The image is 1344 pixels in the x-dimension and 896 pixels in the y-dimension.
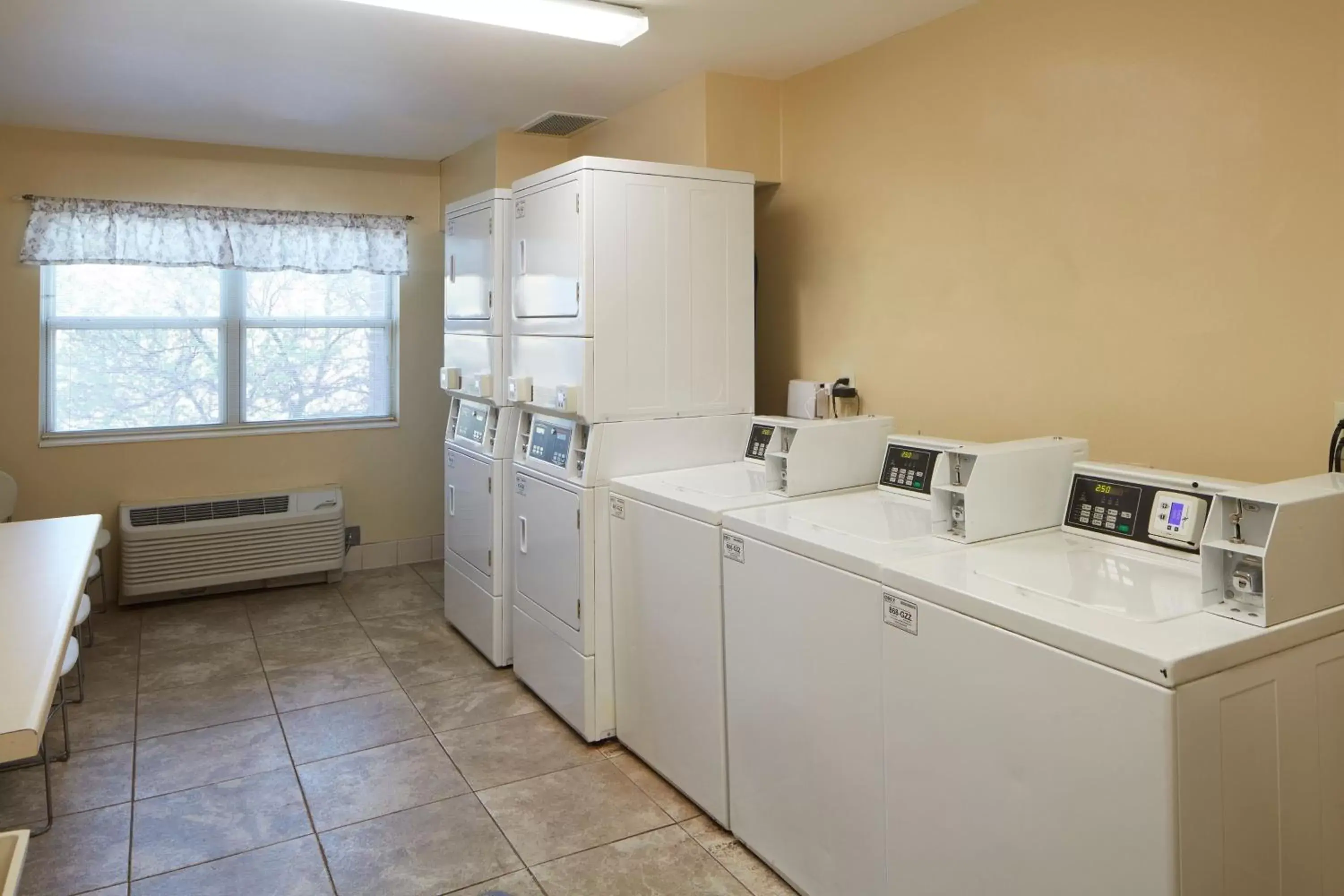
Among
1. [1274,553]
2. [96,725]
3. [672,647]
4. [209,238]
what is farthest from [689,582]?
[209,238]

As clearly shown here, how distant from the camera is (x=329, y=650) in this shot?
427 cm

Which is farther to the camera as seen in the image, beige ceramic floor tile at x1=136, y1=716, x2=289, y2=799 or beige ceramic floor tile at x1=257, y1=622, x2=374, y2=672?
beige ceramic floor tile at x1=257, y1=622, x2=374, y2=672

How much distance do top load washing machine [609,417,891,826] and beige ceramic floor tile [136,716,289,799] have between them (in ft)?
4.07

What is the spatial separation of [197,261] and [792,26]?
3533mm

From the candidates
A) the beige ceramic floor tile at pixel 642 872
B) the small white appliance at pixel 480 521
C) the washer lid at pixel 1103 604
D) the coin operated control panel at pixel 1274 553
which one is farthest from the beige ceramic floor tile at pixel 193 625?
the coin operated control panel at pixel 1274 553

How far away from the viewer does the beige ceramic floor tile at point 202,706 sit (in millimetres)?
3449

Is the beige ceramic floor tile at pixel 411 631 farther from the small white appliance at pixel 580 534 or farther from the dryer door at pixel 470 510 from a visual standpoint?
the small white appliance at pixel 580 534

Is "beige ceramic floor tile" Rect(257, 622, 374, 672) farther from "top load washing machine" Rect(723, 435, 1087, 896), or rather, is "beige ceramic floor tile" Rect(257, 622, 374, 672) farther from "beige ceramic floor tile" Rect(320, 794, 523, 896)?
"top load washing machine" Rect(723, 435, 1087, 896)

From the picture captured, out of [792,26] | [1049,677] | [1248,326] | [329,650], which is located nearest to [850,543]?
[1049,677]

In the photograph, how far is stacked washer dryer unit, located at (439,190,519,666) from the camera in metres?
3.91

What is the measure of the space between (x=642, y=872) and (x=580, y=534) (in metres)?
1.14

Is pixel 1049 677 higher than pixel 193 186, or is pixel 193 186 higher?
pixel 193 186

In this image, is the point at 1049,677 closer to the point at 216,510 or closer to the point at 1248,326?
the point at 1248,326

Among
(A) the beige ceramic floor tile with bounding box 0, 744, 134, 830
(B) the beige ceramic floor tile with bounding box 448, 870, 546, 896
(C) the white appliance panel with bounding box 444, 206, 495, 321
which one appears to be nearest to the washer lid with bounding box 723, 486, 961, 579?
(B) the beige ceramic floor tile with bounding box 448, 870, 546, 896
